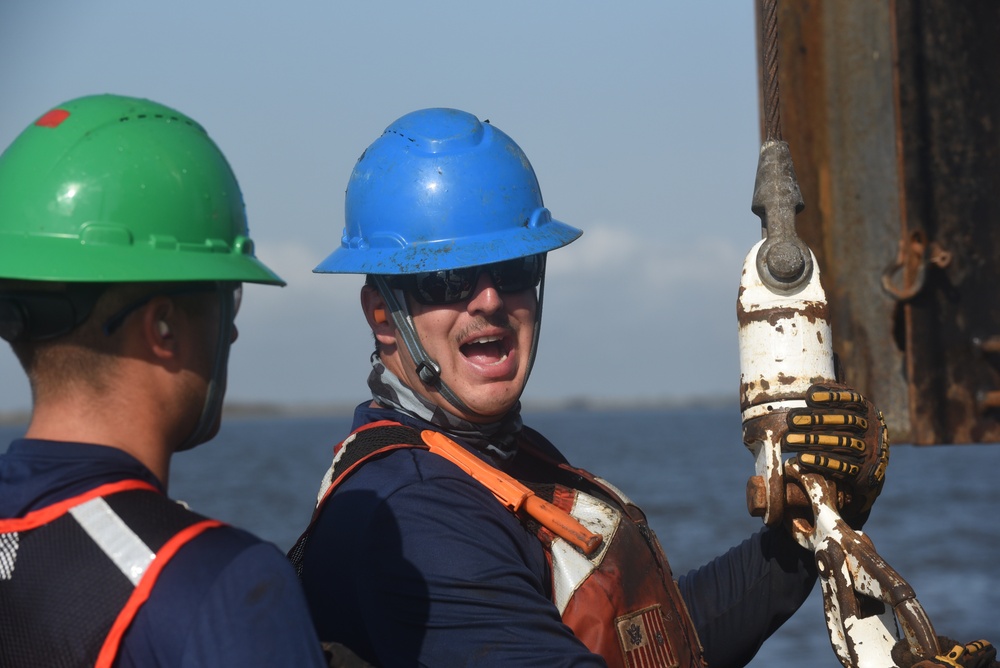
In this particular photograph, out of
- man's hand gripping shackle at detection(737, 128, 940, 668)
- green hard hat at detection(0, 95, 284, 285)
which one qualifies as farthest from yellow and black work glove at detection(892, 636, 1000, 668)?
green hard hat at detection(0, 95, 284, 285)

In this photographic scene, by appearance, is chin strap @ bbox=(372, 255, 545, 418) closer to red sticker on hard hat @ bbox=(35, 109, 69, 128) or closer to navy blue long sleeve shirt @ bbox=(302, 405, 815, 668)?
navy blue long sleeve shirt @ bbox=(302, 405, 815, 668)

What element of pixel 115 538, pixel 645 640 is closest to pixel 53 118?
pixel 115 538

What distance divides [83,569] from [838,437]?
192cm

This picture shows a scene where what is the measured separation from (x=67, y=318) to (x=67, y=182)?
24 cm

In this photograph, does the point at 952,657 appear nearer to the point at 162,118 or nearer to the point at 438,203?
the point at 438,203

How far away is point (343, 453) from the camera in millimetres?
3230

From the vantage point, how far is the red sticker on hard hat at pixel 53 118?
229 cm

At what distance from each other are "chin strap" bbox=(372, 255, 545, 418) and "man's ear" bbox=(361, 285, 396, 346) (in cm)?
3

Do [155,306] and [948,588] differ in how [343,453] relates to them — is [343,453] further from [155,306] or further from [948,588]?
[948,588]

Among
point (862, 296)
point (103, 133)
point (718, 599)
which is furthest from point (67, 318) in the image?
point (862, 296)

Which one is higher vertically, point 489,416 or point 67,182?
point 67,182

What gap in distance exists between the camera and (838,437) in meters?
3.27

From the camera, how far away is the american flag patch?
3104 millimetres

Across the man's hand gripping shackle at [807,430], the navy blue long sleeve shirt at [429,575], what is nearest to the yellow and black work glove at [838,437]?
the man's hand gripping shackle at [807,430]
